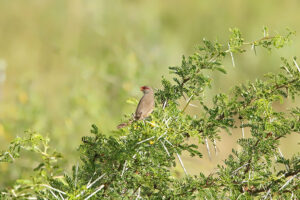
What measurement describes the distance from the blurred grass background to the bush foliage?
5.79 ft

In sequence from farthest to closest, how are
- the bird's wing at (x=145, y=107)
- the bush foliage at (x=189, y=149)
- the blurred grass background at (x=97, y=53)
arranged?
the blurred grass background at (x=97, y=53)
the bird's wing at (x=145, y=107)
the bush foliage at (x=189, y=149)

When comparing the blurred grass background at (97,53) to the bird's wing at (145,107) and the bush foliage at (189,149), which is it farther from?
the bush foliage at (189,149)

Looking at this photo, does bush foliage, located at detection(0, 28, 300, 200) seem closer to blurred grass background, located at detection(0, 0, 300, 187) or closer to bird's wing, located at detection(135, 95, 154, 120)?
bird's wing, located at detection(135, 95, 154, 120)

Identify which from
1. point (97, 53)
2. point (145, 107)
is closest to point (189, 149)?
point (145, 107)

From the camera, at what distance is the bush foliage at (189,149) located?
53.6 inches

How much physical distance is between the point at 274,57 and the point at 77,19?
293 cm

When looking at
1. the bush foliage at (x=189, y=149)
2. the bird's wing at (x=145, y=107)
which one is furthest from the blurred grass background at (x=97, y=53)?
the bush foliage at (x=189, y=149)

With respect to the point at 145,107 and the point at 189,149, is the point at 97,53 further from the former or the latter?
the point at 189,149

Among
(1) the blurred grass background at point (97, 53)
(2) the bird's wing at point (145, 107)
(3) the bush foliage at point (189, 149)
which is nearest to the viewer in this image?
(3) the bush foliage at point (189, 149)

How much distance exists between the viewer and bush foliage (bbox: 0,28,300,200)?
1362 mm

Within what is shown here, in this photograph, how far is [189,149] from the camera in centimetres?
143

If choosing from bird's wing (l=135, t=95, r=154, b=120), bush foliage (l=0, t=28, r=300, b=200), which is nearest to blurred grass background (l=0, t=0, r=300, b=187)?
bird's wing (l=135, t=95, r=154, b=120)

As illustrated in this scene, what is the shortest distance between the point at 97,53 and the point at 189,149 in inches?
198

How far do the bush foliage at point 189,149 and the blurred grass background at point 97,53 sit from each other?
5.79 feet
